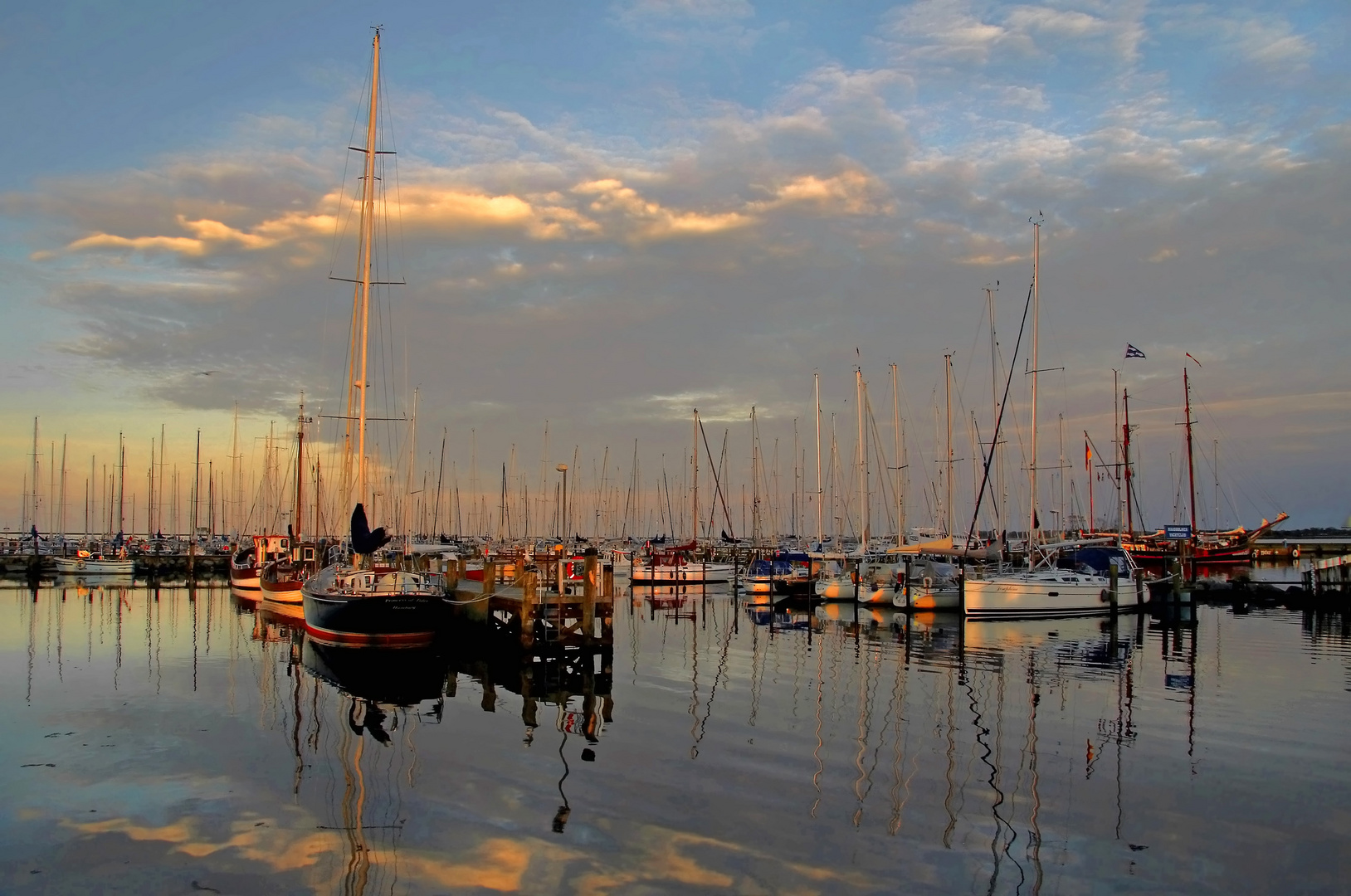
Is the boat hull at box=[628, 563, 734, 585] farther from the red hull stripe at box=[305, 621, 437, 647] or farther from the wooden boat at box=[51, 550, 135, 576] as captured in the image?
the wooden boat at box=[51, 550, 135, 576]

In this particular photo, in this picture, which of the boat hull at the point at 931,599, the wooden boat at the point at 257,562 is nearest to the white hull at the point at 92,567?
the wooden boat at the point at 257,562

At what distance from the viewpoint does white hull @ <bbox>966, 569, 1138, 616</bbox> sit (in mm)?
44938

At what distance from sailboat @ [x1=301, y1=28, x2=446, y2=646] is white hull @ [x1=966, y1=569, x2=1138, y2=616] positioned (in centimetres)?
2459

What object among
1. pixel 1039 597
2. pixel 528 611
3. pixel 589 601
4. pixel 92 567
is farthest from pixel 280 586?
pixel 92 567

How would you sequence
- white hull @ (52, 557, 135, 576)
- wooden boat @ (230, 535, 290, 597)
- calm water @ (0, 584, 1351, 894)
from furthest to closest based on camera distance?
white hull @ (52, 557, 135, 576)
wooden boat @ (230, 535, 290, 597)
calm water @ (0, 584, 1351, 894)

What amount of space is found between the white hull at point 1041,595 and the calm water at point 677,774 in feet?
43.5

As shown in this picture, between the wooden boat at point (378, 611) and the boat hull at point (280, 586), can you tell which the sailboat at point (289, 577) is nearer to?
the boat hull at point (280, 586)

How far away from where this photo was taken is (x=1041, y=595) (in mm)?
45844

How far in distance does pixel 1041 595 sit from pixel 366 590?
30008 mm

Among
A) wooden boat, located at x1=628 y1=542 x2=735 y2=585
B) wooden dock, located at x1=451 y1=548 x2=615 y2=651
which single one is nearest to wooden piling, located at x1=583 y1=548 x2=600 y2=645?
wooden dock, located at x1=451 y1=548 x2=615 y2=651

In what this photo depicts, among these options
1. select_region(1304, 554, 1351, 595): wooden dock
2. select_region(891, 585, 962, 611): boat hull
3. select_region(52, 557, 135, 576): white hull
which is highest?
select_region(1304, 554, 1351, 595): wooden dock

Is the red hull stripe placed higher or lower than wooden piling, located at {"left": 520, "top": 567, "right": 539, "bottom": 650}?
lower

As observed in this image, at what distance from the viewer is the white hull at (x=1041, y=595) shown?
147 ft

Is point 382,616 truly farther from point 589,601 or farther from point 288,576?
point 288,576
